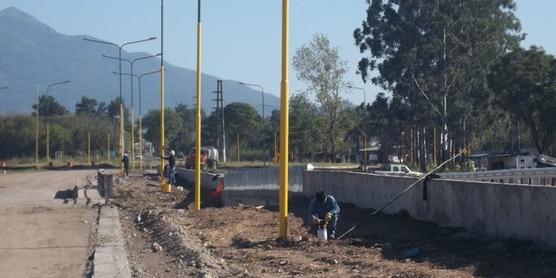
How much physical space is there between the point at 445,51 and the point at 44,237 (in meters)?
43.4

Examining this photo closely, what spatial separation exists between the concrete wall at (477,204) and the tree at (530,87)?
30940mm

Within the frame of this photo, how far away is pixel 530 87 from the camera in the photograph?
55.8 meters

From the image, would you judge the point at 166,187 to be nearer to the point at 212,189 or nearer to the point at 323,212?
the point at 212,189

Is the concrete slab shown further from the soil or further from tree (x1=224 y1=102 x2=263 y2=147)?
tree (x1=224 y1=102 x2=263 y2=147)

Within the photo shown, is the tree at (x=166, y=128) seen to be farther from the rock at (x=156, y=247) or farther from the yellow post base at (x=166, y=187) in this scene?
the rock at (x=156, y=247)

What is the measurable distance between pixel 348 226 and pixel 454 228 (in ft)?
13.0

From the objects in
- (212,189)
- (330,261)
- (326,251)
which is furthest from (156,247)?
(212,189)

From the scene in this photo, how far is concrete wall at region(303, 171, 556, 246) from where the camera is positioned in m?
14.7

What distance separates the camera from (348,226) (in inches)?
859

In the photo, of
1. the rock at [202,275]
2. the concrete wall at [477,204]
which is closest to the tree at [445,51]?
the concrete wall at [477,204]

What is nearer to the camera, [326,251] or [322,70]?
[326,251]

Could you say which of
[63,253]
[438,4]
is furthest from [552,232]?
[438,4]

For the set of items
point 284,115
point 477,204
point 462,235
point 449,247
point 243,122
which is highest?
point 243,122

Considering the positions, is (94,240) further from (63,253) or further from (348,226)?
(348,226)
